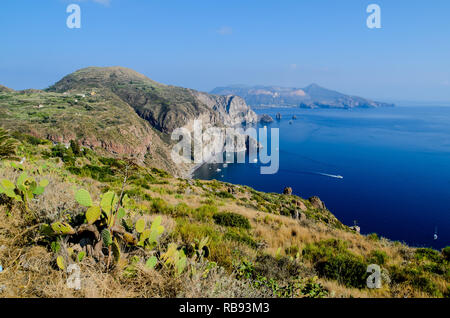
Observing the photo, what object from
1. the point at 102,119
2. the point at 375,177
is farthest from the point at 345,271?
the point at 375,177

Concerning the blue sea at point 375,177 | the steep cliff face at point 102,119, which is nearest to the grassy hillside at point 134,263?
the steep cliff face at point 102,119

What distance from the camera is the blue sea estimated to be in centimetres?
6988

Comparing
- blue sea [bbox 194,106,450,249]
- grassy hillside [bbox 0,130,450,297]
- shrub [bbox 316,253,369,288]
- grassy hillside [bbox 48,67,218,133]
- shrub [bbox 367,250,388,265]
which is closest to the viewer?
grassy hillside [bbox 0,130,450,297]

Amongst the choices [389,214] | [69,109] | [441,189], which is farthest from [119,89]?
[441,189]

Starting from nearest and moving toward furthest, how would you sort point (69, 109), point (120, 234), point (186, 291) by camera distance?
point (186, 291) → point (120, 234) → point (69, 109)

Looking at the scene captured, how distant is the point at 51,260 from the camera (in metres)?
2.83

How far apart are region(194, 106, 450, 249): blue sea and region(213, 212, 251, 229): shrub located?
6914 centimetres

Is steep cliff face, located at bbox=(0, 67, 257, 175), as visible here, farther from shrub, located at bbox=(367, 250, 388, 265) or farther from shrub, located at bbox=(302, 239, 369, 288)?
shrub, located at bbox=(367, 250, 388, 265)

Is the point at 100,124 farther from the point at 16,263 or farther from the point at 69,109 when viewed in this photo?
the point at 16,263

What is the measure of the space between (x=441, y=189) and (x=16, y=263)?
11682cm

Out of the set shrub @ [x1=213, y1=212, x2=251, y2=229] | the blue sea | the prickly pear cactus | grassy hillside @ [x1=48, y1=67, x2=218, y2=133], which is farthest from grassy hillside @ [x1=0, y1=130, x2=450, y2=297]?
grassy hillside @ [x1=48, y1=67, x2=218, y2=133]
